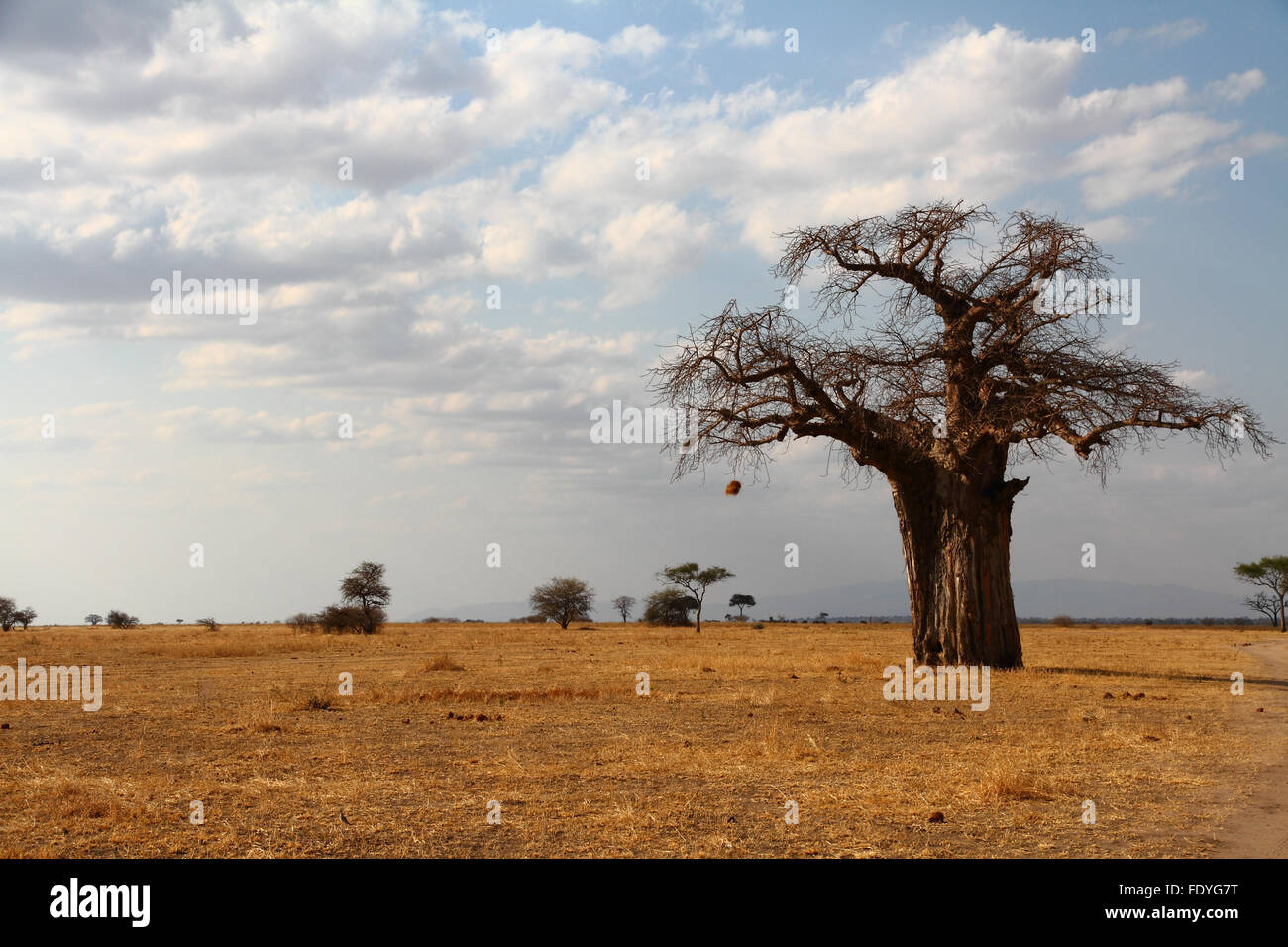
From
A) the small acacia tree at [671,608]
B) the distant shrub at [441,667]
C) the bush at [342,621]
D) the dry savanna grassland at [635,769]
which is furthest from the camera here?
the small acacia tree at [671,608]

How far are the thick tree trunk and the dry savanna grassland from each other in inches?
49.9

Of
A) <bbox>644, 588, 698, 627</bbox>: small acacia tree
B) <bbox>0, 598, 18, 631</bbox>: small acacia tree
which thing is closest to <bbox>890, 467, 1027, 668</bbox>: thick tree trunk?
<bbox>644, 588, 698, 627</bbox>: small acacia tree

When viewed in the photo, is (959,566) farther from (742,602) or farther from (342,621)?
(742,602)

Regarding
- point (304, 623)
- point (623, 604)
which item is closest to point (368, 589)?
point (304, 623)

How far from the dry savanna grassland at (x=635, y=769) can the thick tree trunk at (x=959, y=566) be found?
1.27 meters

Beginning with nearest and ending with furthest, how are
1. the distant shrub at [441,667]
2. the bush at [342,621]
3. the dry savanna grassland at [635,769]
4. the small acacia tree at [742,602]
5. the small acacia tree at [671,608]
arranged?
the dry savanna grassland at [635,769] < the distant shrub at [441,667] < the bush at [342,621] < the small acacia tree at [671,608] < the small acacia tree at [742,602]

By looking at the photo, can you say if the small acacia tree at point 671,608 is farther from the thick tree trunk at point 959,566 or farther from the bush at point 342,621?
the thick tree trunk at point 959,566

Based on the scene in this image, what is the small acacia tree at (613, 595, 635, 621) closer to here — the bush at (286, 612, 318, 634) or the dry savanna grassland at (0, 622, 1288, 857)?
the bush at (286, 612, 318, 634)

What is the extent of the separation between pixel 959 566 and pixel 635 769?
1125cm

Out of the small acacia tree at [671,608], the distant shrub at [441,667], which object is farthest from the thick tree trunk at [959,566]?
the small acacia tree at [671,608]

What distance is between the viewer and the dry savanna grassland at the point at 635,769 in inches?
244

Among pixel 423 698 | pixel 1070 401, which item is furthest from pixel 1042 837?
pixel 1070 401
